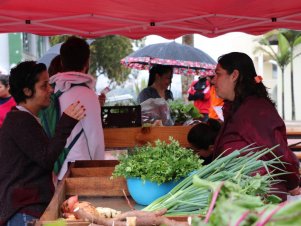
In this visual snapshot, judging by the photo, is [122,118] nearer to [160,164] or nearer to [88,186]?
[88,186]

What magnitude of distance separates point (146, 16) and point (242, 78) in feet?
9.27

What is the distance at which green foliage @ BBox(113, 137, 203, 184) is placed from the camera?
9.54 feet

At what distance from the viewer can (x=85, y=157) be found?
444cm

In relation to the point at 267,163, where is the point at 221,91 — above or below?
above

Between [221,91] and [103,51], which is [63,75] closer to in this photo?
[221,91]

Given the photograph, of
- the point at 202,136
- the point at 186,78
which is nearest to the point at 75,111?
the point at 202,136

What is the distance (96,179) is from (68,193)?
174 millimetres

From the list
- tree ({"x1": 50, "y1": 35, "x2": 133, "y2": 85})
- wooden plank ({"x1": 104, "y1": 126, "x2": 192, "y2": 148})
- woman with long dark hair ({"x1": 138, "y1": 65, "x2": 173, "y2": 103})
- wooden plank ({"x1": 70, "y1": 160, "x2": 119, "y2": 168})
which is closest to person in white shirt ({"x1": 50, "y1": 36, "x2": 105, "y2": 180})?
wooden plank ({"x1": 70, "y1": 160, "x2": 119, "y2": 168})

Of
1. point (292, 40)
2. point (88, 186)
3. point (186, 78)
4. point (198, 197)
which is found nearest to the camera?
point (198, 197)

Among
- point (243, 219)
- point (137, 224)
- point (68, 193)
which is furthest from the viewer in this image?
point (68, 193)

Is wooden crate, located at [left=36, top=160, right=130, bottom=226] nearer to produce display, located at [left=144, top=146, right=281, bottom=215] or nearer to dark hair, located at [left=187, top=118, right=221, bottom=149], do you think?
produce display, located at [left=144, top=146, right=281, bottom=215]

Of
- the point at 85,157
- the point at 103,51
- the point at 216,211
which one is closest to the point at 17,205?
the point at 85,157

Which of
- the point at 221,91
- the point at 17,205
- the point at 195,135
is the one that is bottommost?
the point at 17,205

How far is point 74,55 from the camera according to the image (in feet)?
15.5
